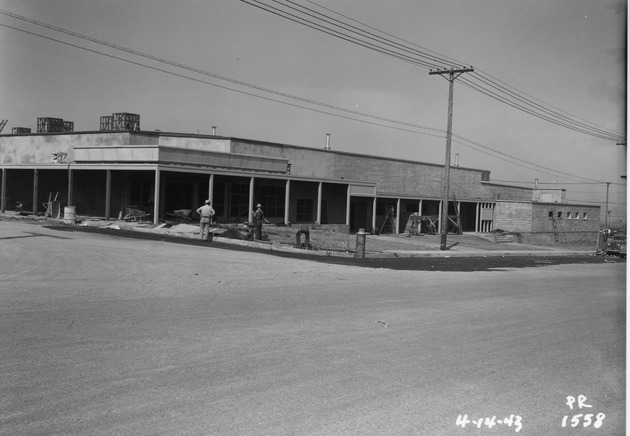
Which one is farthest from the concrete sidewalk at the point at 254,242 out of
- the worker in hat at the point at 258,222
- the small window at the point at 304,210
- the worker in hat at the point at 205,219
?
the small window at the point at 304,210

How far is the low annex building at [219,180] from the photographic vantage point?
30.7 meters

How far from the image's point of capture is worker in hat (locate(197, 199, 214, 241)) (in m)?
23.8

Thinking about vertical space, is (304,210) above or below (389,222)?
above

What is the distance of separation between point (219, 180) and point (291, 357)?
26.7m

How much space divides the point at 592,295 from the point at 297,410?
432 inches

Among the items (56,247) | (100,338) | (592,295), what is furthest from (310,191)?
(100,338)

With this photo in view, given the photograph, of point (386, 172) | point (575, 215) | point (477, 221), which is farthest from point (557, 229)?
point (386, 172)

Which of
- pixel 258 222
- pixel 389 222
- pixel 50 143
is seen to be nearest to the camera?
pixel 258 222

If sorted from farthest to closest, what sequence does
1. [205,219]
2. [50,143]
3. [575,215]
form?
[575,215], [50,143], [205,219]

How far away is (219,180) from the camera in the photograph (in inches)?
1303

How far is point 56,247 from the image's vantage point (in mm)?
18188

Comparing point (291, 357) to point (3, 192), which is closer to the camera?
point (291, 357)

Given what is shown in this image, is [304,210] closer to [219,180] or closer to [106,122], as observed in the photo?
[219,180]

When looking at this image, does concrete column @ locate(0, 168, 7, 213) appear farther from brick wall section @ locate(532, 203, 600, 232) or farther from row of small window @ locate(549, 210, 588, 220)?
row of small window @ locate(549, 210, 588, 220)
